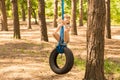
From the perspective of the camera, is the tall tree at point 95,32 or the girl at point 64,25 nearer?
the girl at point 64,25

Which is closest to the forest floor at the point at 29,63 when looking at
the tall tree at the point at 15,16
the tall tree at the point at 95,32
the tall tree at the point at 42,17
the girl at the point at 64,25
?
the tall tree at the point at 42,17

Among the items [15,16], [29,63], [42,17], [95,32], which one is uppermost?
[15,16]

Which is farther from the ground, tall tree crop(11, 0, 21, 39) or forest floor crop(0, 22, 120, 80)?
tall tree crop(11, 0, 21, 39)

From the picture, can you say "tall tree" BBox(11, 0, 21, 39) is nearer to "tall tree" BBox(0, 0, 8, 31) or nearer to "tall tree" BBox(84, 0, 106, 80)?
"tall tree" BBox(0, 0, 8, 31)

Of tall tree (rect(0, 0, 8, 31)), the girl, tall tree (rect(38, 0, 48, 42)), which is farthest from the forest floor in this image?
A: tall tree (rect(0, 0, 8, 31))

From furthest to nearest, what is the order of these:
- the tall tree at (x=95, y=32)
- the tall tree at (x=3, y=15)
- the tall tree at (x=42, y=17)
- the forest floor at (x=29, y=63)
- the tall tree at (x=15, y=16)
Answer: the tall tree at (x=3, y=15) < the tall tree at (x=15, y=16) < the tall tree at (x=42, y=17) < the forest floor at (x=29, y=63) < the tall tree at (x=95, y=32)

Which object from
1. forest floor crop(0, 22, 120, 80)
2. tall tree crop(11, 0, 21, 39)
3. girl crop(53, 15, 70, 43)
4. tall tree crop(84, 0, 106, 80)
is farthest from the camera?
tall tree crop(11, 0, 21, 39)

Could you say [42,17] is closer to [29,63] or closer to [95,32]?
[29,63]

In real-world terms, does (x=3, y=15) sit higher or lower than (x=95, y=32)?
higher

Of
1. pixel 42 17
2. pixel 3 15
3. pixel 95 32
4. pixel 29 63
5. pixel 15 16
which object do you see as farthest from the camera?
pixel 3 15

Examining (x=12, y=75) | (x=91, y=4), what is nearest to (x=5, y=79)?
(x=12, y=75)

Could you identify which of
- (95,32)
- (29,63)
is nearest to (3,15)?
(29,63)

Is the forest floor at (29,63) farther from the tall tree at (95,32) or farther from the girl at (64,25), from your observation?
the girl at (64,25)

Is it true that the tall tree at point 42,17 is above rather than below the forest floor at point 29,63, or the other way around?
above
